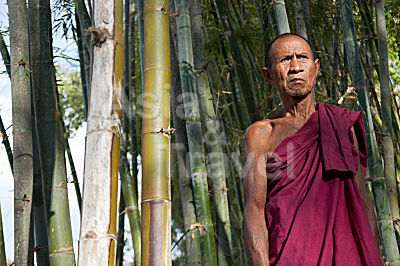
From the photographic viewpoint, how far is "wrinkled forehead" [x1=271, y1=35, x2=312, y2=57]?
1.77m

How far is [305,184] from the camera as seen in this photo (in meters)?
1.63

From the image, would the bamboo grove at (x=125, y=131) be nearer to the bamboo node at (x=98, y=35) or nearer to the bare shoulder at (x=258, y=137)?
the bamboo node at (x=98, y=35)

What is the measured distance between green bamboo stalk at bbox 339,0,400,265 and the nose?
4.09ft

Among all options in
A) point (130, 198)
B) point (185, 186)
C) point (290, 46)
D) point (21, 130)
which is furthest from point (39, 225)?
point (290, 46)

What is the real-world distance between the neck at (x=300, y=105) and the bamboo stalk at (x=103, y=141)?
2.09 feet

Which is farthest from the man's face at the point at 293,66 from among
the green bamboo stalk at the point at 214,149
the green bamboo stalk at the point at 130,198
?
the green bamboo stalk at the point at 130,198

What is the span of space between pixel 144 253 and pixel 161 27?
0.80m

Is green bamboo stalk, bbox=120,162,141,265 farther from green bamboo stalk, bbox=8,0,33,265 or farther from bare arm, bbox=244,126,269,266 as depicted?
bare arm, bbox=244,126,269,266

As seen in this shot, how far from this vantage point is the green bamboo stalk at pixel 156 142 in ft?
5.25

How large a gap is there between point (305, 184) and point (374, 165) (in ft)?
4.56

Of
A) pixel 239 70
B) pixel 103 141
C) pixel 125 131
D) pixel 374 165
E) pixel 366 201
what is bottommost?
pixel 366 201

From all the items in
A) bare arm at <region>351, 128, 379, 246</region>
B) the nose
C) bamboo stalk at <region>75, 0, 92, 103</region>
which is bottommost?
bare arm at <region>351, 128, 379, 246</region>

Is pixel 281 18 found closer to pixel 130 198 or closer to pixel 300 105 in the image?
pixel 300 105

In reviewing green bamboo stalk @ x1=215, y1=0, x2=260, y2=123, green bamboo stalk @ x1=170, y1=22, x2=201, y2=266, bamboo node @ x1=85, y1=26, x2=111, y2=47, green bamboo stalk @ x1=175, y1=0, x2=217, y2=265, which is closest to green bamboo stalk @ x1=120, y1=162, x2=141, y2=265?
green bamboo stalk @ x1=170, y1=22, x2=201, y2=266
